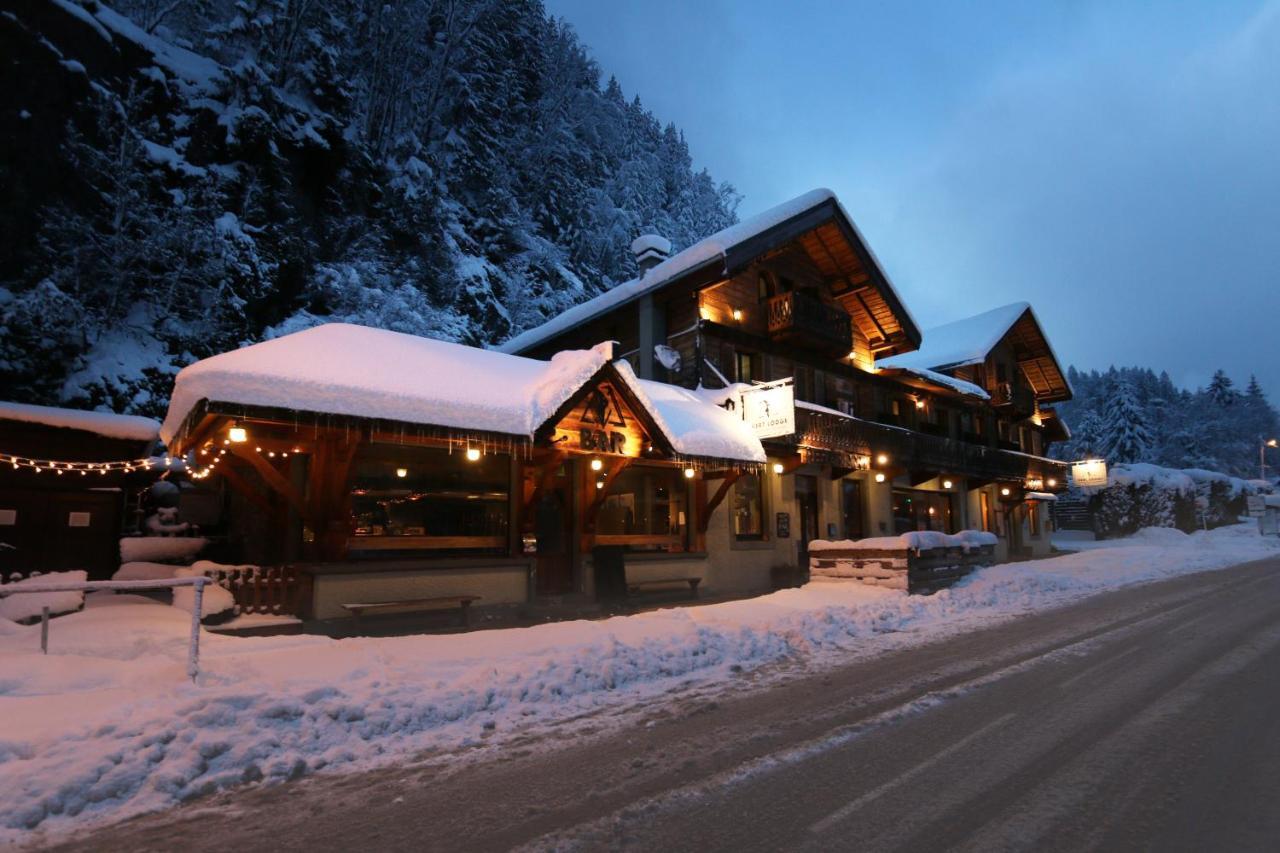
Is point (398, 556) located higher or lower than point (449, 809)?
higher

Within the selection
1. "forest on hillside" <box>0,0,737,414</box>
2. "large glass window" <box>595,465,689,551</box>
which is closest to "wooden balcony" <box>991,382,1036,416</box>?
"forest on hillside" <box>0,0,737,414</box>

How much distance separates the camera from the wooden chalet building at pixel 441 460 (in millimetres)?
10008

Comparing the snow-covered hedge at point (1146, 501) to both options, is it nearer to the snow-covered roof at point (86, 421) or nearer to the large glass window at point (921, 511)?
the large glass window at point (921, 511)

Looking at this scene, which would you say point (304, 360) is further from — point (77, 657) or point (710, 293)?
point (710, 293)

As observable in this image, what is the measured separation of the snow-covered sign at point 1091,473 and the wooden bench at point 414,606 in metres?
34.8

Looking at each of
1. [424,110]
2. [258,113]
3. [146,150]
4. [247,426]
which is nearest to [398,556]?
[247,426]

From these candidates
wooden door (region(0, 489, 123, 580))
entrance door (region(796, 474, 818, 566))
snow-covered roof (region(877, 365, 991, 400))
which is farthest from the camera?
snow-covered roof (region(877, 365, 991, 400))

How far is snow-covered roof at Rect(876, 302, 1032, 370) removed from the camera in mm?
30922

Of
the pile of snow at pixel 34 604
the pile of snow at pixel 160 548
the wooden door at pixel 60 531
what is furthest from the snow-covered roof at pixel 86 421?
the pile of snow at pixel 34 604

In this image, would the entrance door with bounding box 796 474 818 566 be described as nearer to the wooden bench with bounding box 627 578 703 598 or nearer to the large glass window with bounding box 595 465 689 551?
the large glass window with bounding box 595 465 689 551

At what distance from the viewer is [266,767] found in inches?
195

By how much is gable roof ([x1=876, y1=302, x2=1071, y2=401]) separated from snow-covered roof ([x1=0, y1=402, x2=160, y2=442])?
24893 mm

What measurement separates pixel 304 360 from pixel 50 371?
553 inches

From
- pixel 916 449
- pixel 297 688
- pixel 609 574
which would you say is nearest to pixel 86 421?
pixel 609 574
